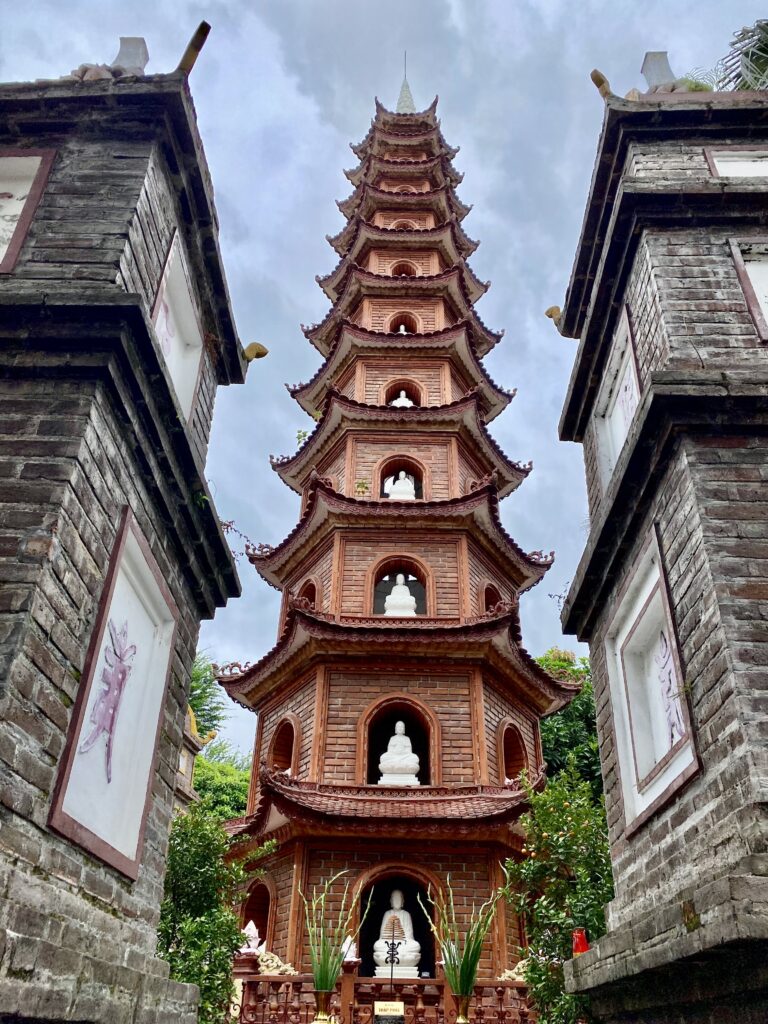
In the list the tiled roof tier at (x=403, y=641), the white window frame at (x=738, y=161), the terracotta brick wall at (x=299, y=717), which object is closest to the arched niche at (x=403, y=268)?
the tiled roof tier at (x=403, y=641)

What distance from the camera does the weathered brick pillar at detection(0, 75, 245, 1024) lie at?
3.81m

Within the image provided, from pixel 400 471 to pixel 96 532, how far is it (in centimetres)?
1382

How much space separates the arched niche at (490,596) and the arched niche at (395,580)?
1.28 metres

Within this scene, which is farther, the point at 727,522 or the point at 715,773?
the point at 727,522

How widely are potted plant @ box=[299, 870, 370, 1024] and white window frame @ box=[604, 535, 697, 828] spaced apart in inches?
179

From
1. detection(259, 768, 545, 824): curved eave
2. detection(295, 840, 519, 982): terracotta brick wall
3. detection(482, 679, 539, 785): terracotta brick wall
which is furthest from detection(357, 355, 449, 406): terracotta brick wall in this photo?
detection(295, 840, 519, 982): terracotta brick wall

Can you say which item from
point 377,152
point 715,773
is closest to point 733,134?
point 715,773

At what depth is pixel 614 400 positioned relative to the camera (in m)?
7.38

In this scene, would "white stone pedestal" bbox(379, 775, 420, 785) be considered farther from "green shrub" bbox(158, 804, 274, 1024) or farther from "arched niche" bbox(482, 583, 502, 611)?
"green shrub" bbox(158, 804, 274, 1024)

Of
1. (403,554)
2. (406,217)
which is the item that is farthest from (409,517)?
(406,217)

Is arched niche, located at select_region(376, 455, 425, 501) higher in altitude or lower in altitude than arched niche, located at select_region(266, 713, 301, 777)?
higher

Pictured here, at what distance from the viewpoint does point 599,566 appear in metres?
6.39

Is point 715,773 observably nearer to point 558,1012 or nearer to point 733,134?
point 558,1012

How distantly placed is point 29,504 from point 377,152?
955 inches
